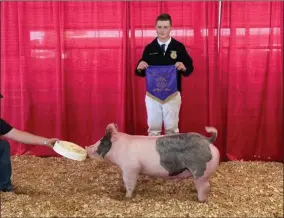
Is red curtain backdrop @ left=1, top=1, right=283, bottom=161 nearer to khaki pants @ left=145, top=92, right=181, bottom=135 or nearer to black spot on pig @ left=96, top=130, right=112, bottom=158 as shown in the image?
khaki pants @ left=145, top=92, right=181, bottom=135

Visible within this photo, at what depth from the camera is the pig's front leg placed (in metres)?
2.34

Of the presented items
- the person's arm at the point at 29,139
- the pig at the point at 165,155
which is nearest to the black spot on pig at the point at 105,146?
the pig at the point at 165,155

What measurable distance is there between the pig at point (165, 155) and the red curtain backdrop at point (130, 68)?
1133 millimetres

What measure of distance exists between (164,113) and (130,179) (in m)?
0.71

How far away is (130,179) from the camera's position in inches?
93.0

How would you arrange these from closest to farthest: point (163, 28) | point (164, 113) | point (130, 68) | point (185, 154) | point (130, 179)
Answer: point (185, 154) → point (130, 179) → point (163, 28) → point (164, 113) → point (130, 68)

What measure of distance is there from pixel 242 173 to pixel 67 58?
1856mm

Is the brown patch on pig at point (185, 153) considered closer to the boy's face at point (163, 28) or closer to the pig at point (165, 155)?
the pig at point (165, 155)

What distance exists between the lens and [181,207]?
2232 millimetres

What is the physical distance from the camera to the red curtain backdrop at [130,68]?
3.31m

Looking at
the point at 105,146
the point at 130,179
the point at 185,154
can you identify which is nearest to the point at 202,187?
the point at 185,154

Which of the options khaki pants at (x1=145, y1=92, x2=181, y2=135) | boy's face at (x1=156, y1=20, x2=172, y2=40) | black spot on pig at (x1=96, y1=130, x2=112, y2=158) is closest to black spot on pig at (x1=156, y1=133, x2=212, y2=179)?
black spot on pig at (x1=96, y1=130, x2=112, y2=158)

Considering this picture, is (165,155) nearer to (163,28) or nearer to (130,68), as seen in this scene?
(163,28)

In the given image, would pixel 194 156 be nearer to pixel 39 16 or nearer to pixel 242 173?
pixel 242 173
